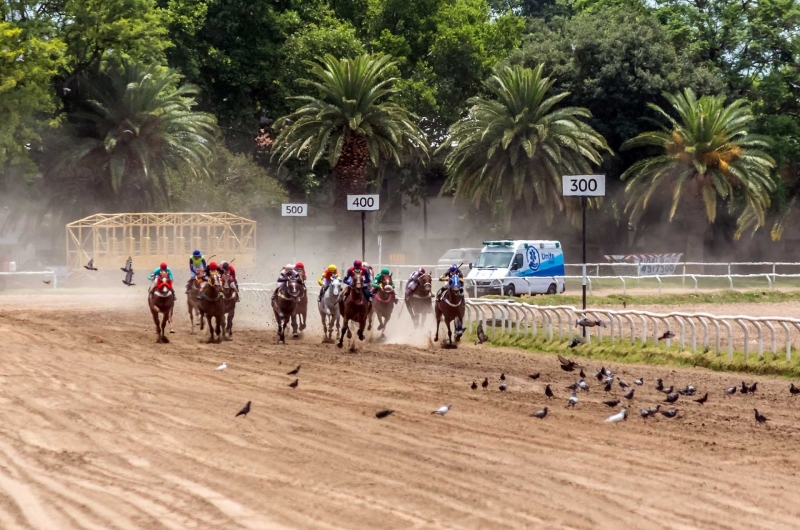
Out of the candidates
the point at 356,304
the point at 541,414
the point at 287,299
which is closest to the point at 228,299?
the point at 287,299

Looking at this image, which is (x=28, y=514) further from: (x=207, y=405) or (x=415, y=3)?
(x=415, y=3)

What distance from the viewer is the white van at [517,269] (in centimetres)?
3628

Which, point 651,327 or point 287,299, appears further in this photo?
point 651,327

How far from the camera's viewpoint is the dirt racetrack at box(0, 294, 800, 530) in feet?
28.2

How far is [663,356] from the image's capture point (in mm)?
19812

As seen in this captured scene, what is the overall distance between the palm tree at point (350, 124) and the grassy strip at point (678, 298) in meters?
14.0

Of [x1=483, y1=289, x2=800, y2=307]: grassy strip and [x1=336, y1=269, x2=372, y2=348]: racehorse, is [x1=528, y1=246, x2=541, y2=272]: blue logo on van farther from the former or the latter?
[x1=336, y1=269, x2=372, y2=348]: racehorse

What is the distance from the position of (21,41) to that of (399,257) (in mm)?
17355

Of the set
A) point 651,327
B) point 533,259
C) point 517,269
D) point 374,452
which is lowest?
point 374,452

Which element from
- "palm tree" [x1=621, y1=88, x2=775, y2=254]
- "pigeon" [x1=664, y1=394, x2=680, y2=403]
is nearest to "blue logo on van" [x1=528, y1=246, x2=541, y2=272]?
"palm tree" [x1=621, y1=88, x2=775, y2=254]

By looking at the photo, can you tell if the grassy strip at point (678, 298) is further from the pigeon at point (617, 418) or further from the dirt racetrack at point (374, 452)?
the pigeon at point (617, 418)

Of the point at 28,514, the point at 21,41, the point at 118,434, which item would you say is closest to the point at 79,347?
the point at 118,434

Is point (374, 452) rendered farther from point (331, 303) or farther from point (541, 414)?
point (331, 303)

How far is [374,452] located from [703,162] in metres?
38.9
